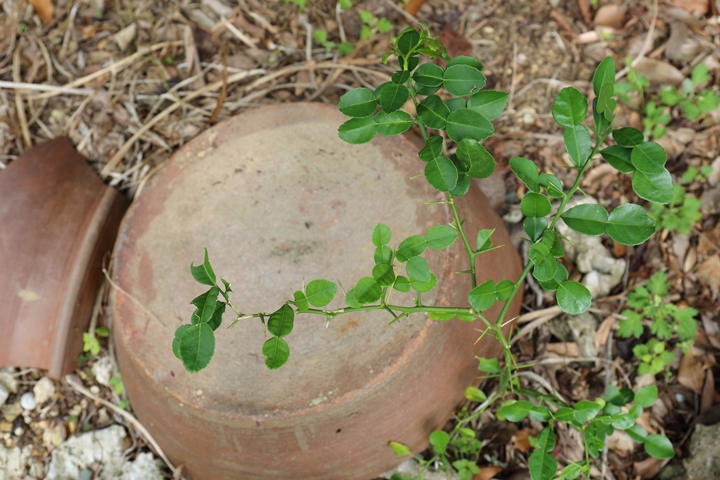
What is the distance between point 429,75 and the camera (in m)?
1.00

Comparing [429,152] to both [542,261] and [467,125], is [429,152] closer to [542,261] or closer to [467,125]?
[467,125]

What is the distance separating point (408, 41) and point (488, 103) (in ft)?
0.60

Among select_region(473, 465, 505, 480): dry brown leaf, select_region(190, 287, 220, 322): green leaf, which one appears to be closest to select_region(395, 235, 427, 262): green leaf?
select_region(190, 287, 220, 322): green leaf

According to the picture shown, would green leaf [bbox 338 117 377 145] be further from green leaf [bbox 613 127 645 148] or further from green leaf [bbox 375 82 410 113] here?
green leaf [bbox 613 127 645 148]

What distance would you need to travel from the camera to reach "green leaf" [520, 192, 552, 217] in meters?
1.01

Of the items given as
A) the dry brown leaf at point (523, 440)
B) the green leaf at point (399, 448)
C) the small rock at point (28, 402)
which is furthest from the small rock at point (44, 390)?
the dry brown leaf at point (523, 440)

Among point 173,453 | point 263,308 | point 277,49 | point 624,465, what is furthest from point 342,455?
point 277,49

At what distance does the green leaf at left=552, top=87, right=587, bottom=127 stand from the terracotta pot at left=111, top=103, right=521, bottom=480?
0.41 m

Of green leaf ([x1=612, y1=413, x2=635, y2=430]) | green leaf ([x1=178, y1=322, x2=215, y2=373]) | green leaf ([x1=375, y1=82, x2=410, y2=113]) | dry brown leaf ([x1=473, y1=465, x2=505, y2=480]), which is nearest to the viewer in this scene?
green leaf ([x1=178, y1=322, x2=215, y2=373])

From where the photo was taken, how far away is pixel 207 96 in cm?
215

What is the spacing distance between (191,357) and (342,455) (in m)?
0.66

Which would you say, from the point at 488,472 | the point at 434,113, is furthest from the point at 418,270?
the point at 488,472

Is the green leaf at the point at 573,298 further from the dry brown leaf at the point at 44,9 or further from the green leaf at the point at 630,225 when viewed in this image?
the dry brown leaf at the point at 44,9

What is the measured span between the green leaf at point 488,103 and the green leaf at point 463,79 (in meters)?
0.02
